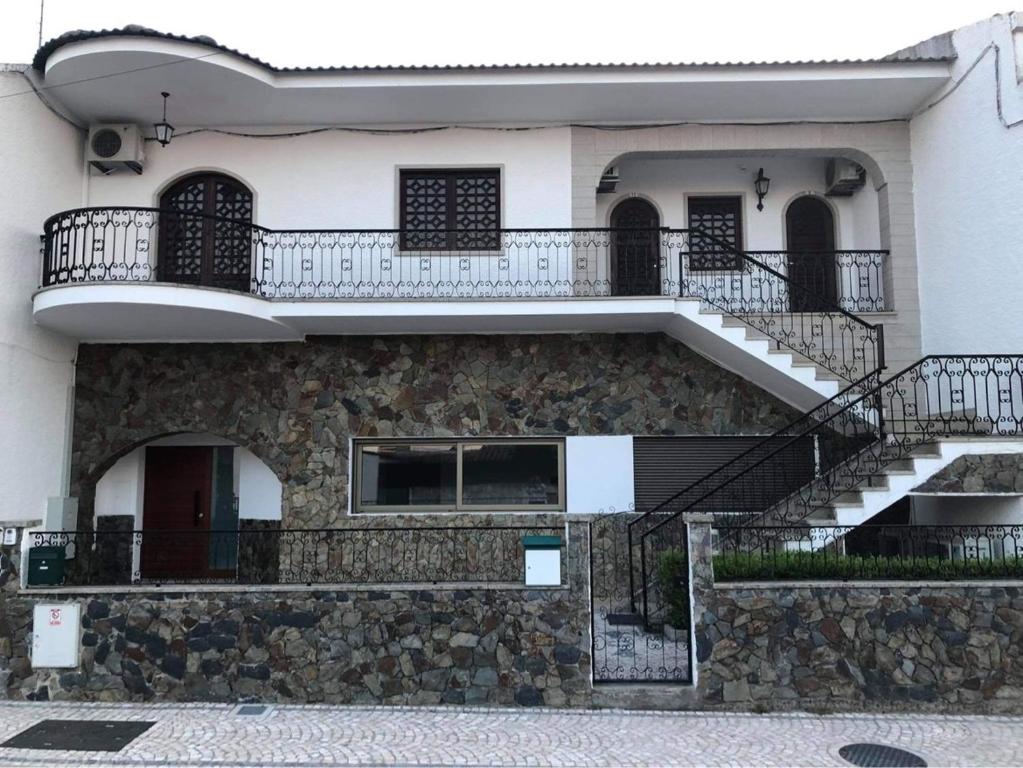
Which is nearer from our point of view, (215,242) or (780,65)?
(780,65)

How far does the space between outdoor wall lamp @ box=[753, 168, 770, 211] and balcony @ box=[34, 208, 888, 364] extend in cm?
91

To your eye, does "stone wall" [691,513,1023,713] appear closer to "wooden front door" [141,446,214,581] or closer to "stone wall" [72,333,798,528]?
"stone wall" [72,333,798,528]

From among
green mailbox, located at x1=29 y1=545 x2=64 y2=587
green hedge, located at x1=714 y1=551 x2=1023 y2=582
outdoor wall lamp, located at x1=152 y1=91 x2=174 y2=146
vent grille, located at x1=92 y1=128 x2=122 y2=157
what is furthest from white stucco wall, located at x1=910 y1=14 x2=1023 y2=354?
vent grille, located at x1=92 y1=128 x2=122 y2=157

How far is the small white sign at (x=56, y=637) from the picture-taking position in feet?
24.1

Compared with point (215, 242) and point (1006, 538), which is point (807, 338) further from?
point (215, 242)

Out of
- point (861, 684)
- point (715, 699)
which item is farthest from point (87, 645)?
point (861, 684)

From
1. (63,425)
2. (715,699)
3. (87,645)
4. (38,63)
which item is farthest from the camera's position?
(63,425)

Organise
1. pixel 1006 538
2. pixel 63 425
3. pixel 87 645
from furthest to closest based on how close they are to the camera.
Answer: pixel 63 425
pixel 1006 538
pixel 87 645

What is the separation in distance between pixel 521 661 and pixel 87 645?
4.10 metres

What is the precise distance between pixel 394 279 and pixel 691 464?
4.90 meters

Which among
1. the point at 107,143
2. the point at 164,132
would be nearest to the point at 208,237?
the point at 164,132

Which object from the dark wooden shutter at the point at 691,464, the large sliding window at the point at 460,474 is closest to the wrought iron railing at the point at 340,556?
the large sliding window at the point at 460,474

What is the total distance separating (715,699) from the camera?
6.91 metres

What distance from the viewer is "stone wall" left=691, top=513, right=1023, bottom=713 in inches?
271
